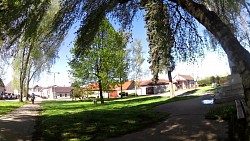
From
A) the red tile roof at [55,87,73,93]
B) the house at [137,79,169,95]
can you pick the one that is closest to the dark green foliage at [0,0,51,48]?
the house at [137,79,169,95]

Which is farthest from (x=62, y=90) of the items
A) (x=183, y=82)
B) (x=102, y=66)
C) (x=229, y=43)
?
(x=229, y=43)

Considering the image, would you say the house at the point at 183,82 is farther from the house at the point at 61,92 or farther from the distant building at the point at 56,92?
the house at the point at 61,92

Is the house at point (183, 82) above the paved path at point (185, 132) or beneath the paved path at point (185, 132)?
above

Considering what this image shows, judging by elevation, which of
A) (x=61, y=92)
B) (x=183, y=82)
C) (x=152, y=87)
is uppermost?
(x=183, y=82)

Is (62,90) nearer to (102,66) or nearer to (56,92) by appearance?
(56,92)

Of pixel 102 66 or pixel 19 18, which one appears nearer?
pixel 19 18

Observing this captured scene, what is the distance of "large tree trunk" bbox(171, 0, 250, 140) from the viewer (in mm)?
6747

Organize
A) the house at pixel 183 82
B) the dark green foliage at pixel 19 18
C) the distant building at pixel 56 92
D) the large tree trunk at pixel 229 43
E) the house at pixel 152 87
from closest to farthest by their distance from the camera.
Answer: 1. the large tree trunk at pixel 229 43
2. the dark green foliage at pixel 19 18
3. the house at pixel 152 87
4. the house at pixel 183 82
5. the distant building at pixel 56 92

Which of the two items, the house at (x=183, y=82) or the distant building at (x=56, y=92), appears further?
the distant building at (x=56, y=92)

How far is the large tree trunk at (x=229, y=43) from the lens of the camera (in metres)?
6.75

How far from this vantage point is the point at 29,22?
374 inches

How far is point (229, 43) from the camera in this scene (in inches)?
279

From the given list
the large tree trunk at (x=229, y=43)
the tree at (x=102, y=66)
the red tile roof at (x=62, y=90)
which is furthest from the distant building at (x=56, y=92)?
the large tree trunk at (x=229, y=43)

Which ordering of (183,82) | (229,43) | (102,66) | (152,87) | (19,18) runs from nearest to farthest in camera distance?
(229,43), (19,18), (102,66), (152,87), (183,82)
